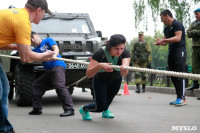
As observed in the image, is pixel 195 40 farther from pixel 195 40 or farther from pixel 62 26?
pixel 62 26

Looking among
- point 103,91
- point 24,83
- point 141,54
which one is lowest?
point 24,83

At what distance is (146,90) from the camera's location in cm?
1245

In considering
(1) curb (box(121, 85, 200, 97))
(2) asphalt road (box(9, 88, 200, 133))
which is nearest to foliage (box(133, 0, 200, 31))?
(1) curb (box(121, 85, 200, 97))

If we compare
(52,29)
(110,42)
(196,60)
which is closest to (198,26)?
(196,60)

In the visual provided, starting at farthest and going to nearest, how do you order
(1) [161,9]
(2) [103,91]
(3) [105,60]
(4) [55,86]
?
(1) [161,9]
(4) [55,86]
(2) [103,91]
(3) [105,60]

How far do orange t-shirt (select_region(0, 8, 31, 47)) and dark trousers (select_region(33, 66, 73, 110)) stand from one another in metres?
2.76

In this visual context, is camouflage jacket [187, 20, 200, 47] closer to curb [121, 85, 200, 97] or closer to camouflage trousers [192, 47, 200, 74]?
camouflage trousers [192, 47, 200, 74]

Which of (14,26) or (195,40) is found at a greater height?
(14,26)

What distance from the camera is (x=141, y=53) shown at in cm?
1080

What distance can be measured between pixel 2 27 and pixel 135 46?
26.2 feet

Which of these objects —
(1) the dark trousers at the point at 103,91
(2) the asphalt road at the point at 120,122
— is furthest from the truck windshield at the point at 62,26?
(1) the dark trousers at the point at 103,91

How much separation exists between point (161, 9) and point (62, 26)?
31.8 feet

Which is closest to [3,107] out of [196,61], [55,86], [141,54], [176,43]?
[55,86]

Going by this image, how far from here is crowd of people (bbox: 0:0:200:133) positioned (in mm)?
3325
